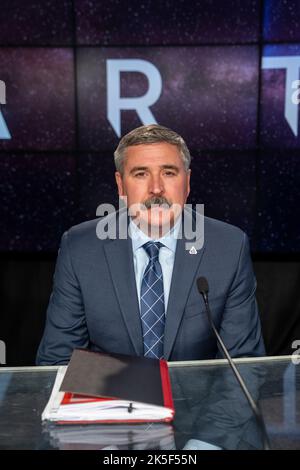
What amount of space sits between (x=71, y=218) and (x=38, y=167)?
1.27 ft

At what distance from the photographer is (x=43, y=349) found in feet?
5.23

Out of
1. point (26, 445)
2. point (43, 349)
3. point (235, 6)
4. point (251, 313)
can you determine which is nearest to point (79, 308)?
point (43, 349)

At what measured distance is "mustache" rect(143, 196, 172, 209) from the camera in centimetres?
166

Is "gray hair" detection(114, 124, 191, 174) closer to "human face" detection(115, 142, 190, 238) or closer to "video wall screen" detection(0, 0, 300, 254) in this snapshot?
"human face" detection(115, 142, 190, 238)

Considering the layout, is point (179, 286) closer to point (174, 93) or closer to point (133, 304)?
point (133, 304)

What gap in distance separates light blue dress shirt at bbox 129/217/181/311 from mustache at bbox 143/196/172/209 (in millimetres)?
101

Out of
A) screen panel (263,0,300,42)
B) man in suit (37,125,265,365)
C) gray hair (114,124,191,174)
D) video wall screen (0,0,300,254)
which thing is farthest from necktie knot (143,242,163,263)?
screen panel (263,0,300,42)

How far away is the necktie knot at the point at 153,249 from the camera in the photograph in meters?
1.67

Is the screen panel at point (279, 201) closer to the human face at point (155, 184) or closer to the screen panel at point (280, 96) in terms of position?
the screen panel at point (280, 96)

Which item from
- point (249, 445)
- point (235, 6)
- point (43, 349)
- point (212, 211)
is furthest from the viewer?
point (212, 211)

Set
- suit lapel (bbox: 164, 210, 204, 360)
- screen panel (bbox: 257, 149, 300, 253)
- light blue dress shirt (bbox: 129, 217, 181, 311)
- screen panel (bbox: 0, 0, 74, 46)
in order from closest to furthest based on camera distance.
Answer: suit lapel (bbox: 164, 210, 204, 360) → light blue dress shirt (bbox: 129, 217, 181, 311) → screen panel (bbox: 0, 0, 74, 46) → screen panel (bbox: 257, 149, 300, 253)

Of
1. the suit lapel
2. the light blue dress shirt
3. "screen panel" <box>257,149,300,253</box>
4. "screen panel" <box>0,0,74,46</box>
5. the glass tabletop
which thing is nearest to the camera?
the glass tabletop

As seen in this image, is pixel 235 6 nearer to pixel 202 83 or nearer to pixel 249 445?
pixel 202 83

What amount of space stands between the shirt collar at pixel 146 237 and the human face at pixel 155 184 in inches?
0.7
